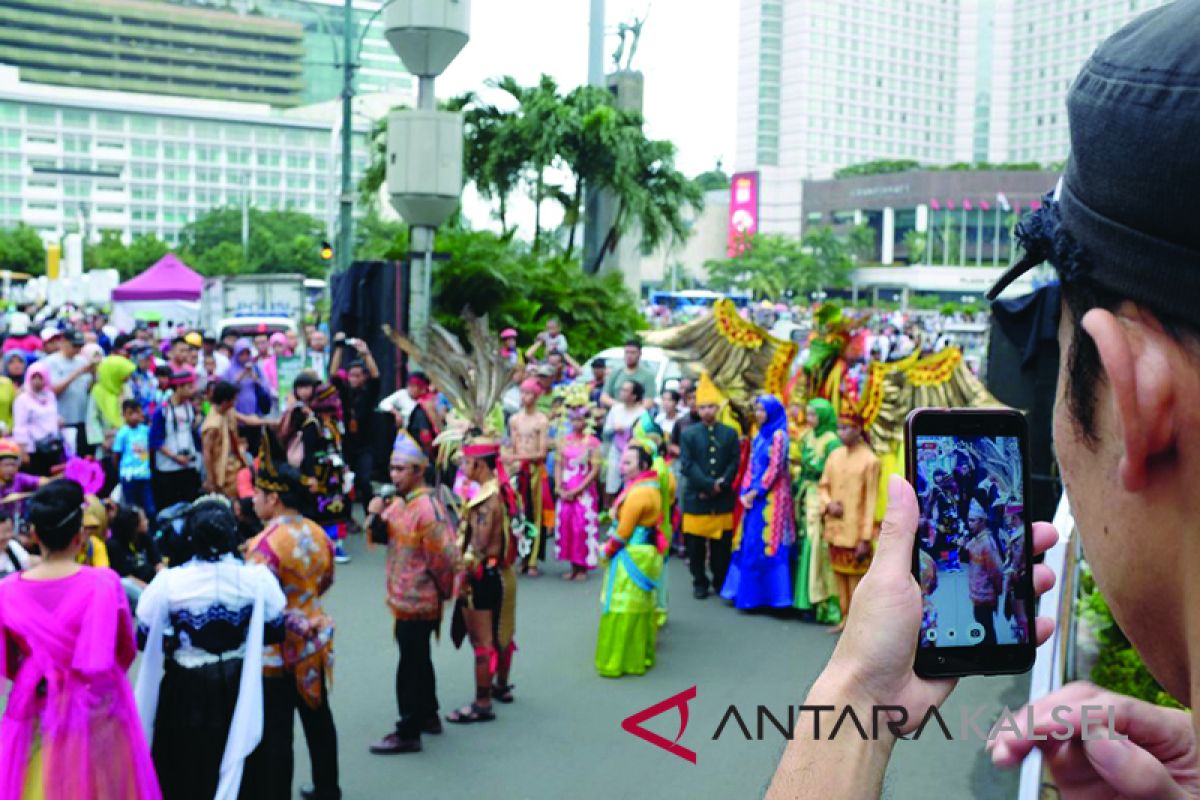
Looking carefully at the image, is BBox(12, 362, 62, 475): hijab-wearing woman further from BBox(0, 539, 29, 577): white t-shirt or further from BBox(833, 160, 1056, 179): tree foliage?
BBox(833, 160, 1056, 179): tree foliage

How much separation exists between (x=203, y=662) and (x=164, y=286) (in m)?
22.0

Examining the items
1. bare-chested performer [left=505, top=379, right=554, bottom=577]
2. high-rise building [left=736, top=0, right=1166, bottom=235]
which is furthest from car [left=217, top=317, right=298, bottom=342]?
high-rise building [left=736, top=0, right=1166, bottom=235]

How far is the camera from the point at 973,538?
135 centimetres

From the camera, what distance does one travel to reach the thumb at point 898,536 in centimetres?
112

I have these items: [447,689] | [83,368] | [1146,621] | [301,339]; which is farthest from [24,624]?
→ [301,339]

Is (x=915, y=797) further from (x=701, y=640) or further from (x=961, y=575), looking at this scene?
(x=961, y=575)

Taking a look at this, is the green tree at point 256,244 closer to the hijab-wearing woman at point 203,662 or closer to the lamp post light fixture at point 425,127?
the lamp post light fixture at point 425,127

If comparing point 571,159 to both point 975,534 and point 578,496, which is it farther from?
point 975,534

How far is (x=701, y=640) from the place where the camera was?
9.11 m

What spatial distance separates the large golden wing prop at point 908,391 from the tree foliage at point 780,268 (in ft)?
202

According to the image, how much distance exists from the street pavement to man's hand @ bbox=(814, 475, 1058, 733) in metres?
3.85

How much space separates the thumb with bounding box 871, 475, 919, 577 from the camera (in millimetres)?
1125

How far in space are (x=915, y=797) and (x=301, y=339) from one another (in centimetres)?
1256

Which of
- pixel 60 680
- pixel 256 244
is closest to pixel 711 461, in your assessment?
pixel 60 680
